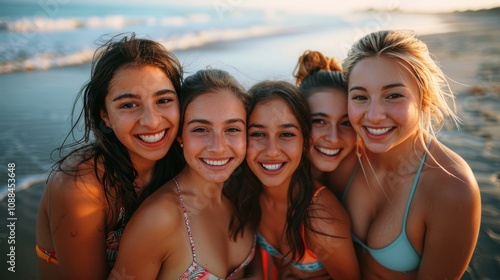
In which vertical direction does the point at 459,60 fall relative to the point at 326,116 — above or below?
below

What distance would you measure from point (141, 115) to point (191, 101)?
0.41 meters

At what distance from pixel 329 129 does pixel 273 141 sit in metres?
0.53

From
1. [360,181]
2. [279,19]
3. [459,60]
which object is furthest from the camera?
[279,19]

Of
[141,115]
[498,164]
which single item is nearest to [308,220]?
[141,115]

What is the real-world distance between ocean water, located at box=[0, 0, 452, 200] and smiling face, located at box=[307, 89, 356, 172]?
32.4 inches

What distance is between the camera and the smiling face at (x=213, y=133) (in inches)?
124

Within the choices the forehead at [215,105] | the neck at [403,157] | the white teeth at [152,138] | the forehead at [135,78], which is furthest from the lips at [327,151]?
the forehead at [135,78]

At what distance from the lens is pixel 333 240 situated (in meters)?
3.23

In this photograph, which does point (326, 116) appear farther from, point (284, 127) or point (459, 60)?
point (459, 60)

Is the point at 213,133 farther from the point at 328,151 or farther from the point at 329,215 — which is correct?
the point at 329,215

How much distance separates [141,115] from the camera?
3.12 meters

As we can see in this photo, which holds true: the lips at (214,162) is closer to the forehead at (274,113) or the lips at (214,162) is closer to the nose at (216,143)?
the nose at (216,143)

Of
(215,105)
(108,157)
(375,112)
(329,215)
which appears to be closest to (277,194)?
(329,215)

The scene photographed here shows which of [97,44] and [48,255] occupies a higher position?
[97,44]
